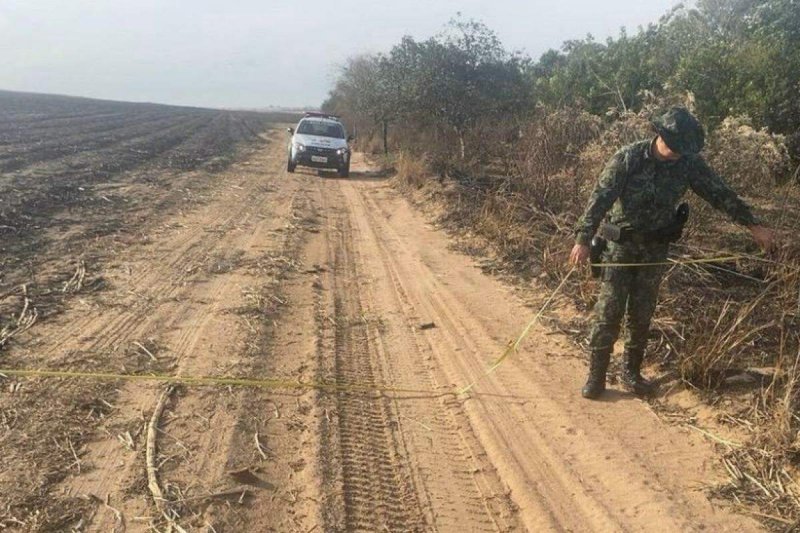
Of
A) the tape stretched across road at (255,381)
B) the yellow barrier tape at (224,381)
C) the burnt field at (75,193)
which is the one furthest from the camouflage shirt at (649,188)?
the burnt field at (75,193)

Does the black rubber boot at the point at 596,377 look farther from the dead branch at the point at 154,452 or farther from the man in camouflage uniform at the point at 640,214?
the dead branch at the point at 154,452

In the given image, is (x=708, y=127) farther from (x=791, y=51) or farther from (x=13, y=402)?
(x=13, y=402)

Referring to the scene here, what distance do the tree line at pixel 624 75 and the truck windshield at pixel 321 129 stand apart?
6.98 feet

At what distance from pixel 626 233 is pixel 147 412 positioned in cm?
319

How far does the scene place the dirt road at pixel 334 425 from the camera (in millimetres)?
2902

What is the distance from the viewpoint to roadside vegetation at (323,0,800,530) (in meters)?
3.78

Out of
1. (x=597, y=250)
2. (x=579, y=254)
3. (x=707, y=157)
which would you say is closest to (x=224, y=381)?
(x=579, y=254)

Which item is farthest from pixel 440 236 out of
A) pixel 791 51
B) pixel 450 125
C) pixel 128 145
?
pixel 128 145

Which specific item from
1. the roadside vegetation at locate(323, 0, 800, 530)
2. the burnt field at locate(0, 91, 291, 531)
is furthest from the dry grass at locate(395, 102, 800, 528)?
the burnt field at locate(0, 91, 291, 531)

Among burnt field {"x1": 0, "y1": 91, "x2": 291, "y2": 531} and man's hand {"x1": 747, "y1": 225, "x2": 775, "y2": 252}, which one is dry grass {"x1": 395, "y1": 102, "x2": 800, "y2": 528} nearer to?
man's hand {"x1": 747, "y1": 225, "x2": 775, "y2": 252}

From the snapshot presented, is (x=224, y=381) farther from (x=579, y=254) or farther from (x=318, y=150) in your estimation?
(x=318, y=150)

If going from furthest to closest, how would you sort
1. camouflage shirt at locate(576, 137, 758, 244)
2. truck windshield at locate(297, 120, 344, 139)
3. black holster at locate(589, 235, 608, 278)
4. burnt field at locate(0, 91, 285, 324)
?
truck windshield at locate(297, 120, 344, 139) < burnt field at locate(0, 91, 285, 324) < black holster at locate(589, 235, 608, 278) < camouflage shirt at locate(576, 137, 758, 244)

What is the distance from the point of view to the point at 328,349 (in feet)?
15.8

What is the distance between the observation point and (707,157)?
688cm
